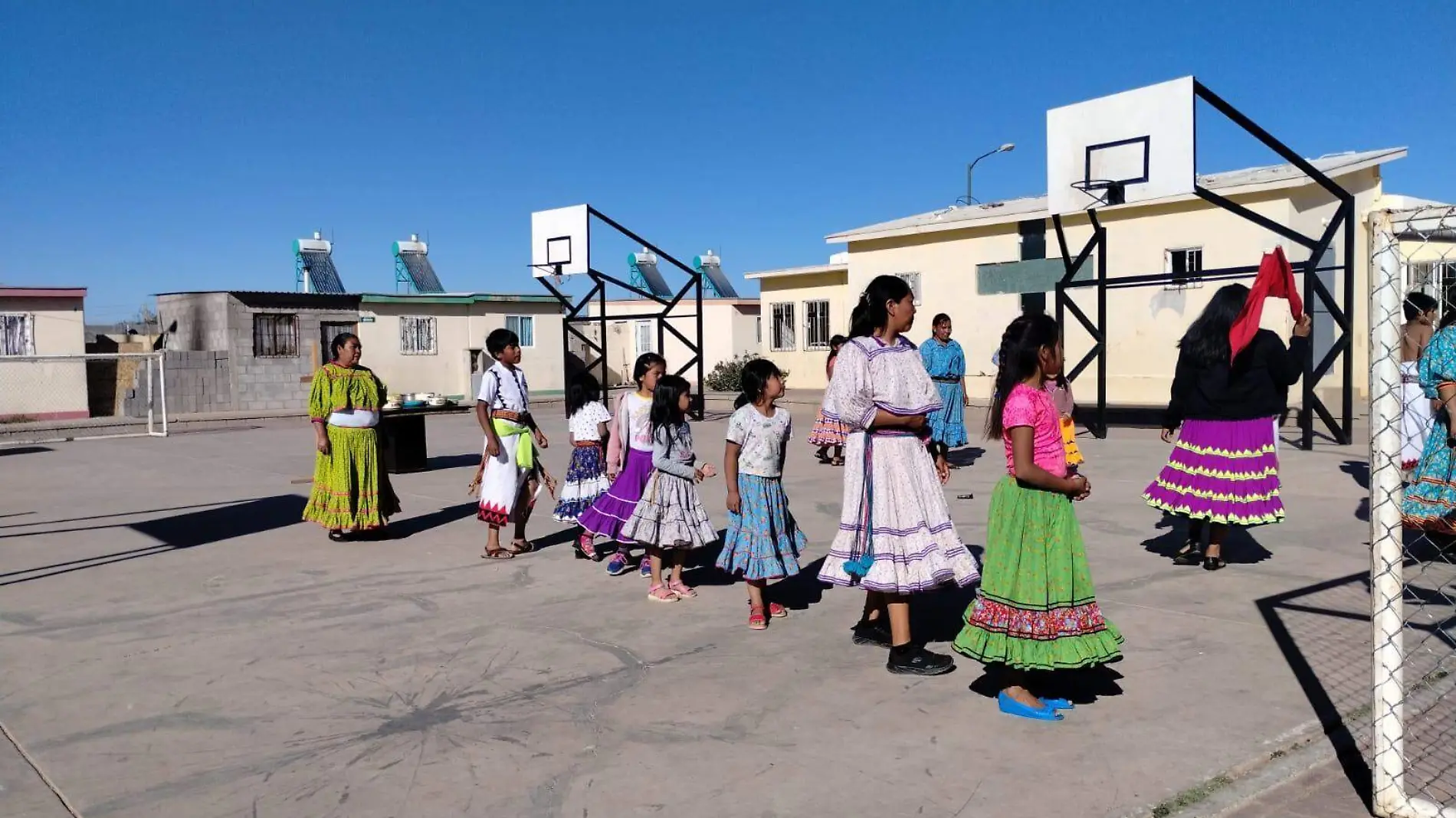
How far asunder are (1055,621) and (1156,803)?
31.7 inches

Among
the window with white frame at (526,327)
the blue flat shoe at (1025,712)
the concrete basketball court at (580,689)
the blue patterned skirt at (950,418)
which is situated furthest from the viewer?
the window with white frame at (526,327)

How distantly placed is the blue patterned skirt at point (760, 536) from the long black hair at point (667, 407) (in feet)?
2.20

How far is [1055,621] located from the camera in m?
4.25

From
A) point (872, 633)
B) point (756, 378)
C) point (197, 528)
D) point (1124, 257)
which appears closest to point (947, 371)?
point (756, 378)

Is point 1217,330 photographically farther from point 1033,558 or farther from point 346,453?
point 346,453

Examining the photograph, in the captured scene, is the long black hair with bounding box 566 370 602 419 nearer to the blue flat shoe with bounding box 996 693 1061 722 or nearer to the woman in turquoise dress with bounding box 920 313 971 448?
the blue flat shoe with bounding box 996 693 1061 722

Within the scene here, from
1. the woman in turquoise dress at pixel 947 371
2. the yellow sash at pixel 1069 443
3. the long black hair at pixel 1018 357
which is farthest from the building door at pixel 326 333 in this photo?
the long black hair at pixel 1018 357

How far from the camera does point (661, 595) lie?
21.3 ft

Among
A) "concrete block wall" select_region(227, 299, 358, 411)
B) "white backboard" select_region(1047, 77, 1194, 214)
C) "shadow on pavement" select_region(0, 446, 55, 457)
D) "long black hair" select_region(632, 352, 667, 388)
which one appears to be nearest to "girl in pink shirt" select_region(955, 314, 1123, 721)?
"long black hair" select_region(632, 352, 667, 388)

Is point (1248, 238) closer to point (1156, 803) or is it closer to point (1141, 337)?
point (1141, 337)

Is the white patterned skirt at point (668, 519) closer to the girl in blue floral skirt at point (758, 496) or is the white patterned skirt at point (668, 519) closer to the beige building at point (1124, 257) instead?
the girl in blue floral skirt at point (758, 496)

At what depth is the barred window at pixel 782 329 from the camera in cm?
3319

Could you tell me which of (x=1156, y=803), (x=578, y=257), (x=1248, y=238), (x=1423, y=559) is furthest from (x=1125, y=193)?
(x=1156, y=803)

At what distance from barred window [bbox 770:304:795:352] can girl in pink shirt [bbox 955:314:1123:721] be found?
2864cm
